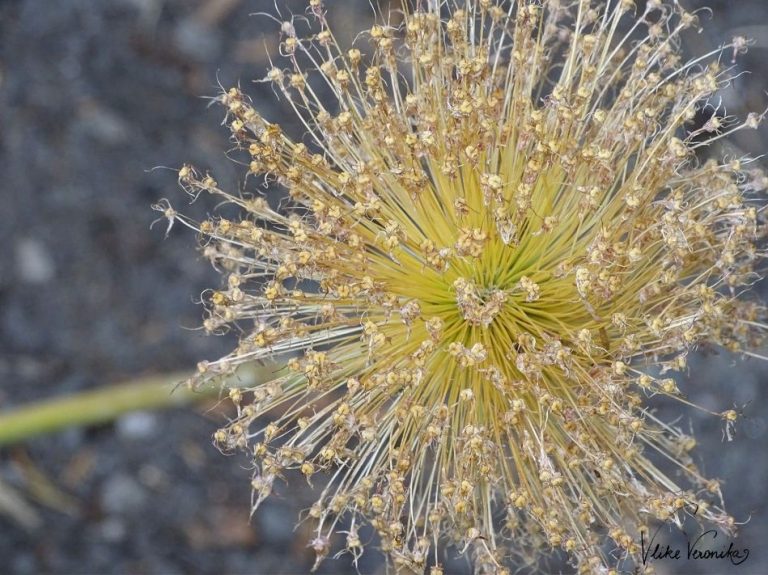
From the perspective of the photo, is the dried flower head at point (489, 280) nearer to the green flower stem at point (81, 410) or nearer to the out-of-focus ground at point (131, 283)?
the green flower stem at point (81, 410)

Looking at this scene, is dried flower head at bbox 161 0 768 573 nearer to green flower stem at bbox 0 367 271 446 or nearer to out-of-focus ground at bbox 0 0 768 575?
green flower stem at bbox 0 367 271 446

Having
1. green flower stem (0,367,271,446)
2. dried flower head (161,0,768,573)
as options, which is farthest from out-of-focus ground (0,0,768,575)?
dried flower head (161,0,768,573)

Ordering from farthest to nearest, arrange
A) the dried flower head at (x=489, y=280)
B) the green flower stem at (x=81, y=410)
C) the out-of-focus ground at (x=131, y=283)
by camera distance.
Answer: the out-of-focus ground at (x=131, y=283), the green flower stem at (x=81, y=410), the dried flower head at (x=489, y=280)

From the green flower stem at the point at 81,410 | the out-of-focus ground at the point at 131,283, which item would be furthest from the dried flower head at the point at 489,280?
the out-of-focus ground at the point at 131,283

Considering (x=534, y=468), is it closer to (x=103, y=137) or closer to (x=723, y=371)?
(x=723, y=371)

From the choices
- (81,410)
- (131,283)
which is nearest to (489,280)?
(81,410)

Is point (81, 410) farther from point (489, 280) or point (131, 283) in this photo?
point (489, 280)

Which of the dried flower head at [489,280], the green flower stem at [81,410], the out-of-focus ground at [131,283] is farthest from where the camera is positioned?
the out-of-focus ground at [131,283]
